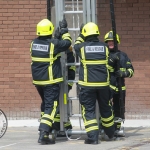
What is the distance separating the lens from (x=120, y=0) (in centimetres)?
1330

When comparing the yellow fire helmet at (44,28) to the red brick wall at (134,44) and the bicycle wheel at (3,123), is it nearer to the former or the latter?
the bicycle wheel at (3,123)

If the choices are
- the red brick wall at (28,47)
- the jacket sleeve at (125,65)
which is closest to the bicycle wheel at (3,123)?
the jacket sleeve at (125,65)

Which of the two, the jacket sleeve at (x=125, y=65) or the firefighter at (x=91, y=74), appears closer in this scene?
the firefighter at (x=91, y=74)

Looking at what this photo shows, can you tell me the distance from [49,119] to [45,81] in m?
0.61

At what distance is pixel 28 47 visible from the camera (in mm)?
13531

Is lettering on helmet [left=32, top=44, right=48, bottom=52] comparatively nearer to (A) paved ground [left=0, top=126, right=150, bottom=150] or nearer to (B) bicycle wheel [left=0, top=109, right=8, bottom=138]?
(B) bicycle wheel [left=0, top=109, right=8, bottom=138]

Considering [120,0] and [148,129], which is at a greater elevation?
[120,0]

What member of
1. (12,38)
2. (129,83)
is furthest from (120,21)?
(12,38)

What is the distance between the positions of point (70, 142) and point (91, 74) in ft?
4.08

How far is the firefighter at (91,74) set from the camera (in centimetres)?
1012

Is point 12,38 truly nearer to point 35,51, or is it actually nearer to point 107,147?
point 35,51

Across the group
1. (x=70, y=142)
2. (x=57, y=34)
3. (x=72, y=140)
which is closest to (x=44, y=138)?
(x=70, y=142)

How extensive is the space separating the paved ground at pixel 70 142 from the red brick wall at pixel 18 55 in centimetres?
159

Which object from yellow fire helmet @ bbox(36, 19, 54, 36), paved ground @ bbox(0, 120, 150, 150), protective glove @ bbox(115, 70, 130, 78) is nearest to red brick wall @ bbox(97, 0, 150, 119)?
paved ground @ bbox(0, 120, 150, 150)
